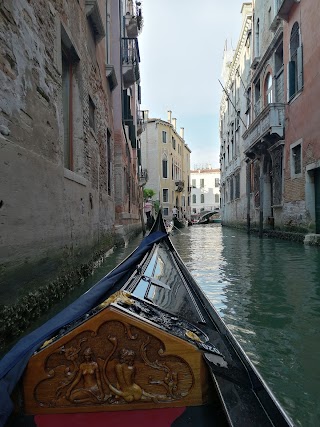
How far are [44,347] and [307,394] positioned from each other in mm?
1124

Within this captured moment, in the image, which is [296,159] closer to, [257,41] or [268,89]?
[268,89]

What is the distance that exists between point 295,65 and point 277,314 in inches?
280

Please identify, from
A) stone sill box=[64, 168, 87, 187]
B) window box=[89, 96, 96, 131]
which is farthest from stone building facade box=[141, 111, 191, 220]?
stone sill box=[64, 168, 87, 187]

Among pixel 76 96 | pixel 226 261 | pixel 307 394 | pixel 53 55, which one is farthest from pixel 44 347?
pixel 226 261

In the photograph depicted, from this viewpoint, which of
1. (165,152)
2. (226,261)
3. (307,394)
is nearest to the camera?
(307,394)

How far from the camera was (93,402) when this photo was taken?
1006mm

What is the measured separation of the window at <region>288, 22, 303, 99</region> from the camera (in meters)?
7.77

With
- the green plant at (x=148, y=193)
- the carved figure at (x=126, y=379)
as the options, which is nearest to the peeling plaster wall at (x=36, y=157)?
the carved figure at (x=126, y=379)

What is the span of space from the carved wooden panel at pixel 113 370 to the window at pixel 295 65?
7950mm

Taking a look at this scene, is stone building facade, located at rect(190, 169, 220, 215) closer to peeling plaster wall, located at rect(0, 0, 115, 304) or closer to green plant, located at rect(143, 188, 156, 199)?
green plant, located at rect(143, 188, 156, 199)

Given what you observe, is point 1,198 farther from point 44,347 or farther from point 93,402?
point 93,402

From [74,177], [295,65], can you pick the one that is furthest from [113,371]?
[295,65]

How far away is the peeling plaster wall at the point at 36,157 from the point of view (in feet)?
6.65

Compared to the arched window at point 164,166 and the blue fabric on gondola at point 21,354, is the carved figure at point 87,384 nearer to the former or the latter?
the blue fabric on gondola at point 21,354
